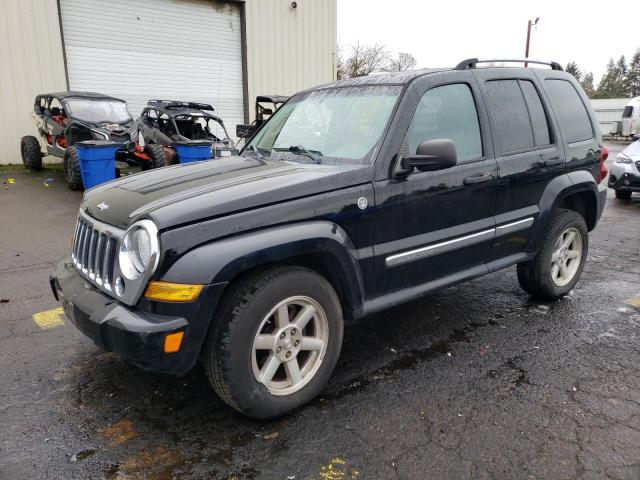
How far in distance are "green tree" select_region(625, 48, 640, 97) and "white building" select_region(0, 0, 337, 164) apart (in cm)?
6449

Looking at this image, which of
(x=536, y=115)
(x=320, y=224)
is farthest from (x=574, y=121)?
(x=320, y=224)

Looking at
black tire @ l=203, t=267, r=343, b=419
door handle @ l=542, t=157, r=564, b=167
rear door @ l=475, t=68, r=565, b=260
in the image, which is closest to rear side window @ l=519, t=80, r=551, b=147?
rear door @ l=475, t=68, r=565, b=260

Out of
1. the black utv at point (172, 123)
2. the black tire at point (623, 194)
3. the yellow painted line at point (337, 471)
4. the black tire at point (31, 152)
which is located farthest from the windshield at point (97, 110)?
the black tire at point (623, 194)

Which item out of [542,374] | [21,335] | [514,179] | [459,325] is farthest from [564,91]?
[21,335]

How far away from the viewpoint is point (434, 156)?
3.01 m

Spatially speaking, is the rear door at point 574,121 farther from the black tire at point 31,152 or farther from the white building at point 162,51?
the white building at point 162,51

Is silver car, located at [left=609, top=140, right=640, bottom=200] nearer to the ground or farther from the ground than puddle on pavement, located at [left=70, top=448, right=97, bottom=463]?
farther from the ground

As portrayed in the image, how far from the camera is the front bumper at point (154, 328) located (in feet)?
7.85

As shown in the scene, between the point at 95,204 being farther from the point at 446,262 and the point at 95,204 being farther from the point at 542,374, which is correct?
the point at 542,374

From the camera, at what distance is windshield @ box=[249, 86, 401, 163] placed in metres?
3.27

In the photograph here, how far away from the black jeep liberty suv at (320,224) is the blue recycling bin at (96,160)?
5866 millimetres

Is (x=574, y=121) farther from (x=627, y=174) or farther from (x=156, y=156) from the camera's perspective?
(x=156, y=156)

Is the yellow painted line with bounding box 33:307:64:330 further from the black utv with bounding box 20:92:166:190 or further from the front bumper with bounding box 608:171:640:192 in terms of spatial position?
the front bumper with bounding box 608:171:640:192

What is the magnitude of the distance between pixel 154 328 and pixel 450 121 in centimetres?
239
